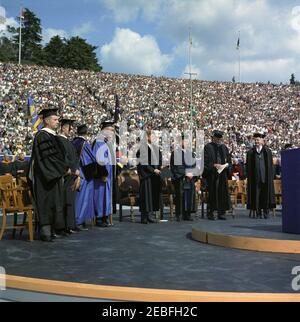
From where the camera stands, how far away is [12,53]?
73750mm

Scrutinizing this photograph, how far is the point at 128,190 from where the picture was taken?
35.0 feet

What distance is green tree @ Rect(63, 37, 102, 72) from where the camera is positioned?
230 ft

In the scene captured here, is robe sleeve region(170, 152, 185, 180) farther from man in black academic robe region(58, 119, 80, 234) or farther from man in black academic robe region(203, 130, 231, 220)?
man in black academic robe region(58, 119, 80, 234)

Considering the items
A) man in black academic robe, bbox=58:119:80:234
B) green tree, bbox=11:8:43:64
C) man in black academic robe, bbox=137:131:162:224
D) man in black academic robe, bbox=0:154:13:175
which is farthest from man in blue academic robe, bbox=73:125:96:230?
green tree, bbox=11:8:43:64

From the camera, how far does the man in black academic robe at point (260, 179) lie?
34.2 feet

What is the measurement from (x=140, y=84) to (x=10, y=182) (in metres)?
36.0

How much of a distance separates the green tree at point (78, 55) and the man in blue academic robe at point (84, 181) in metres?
62.8

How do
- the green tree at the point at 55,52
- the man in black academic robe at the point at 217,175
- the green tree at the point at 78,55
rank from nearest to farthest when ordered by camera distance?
the man in black academic robe at the point at 217,175 < the green tree at the point at 78,55 < the green tree at the point at 55,52

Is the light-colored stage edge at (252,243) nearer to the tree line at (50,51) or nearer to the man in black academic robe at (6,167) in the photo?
the man in black academic robe at (6,167)

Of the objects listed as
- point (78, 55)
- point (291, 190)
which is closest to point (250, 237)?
point (291, 190)

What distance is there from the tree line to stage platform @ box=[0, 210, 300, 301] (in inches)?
2557

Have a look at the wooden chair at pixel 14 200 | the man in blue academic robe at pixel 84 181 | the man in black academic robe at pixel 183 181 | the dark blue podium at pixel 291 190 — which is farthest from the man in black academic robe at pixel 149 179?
the dark blue podium at pixel 291 190

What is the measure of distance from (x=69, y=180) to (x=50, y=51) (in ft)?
225

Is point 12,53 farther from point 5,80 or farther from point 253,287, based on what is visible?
point 253,287
